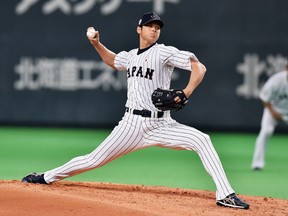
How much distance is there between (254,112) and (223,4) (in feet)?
7.45

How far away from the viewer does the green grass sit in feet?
33.0

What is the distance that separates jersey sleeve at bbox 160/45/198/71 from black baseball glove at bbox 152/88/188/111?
0.28 metres

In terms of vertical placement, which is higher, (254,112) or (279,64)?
(279,64)

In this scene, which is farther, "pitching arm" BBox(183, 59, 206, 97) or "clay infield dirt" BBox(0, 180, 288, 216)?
"pitching arm" BBox(183, 59, 206, 97)

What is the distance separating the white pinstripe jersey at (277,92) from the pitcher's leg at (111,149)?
433 cm

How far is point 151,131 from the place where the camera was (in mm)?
7676

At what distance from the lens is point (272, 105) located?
463 inches

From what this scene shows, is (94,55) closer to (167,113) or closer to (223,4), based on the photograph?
(223,4)

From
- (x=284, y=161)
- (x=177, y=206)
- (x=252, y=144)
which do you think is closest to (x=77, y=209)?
(x=177, y=206)

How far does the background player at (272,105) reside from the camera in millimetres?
11617

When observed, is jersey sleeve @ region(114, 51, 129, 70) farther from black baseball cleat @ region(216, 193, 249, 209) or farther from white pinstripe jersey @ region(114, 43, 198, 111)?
black baseball cleat @ region(216, 193, 249, 209)

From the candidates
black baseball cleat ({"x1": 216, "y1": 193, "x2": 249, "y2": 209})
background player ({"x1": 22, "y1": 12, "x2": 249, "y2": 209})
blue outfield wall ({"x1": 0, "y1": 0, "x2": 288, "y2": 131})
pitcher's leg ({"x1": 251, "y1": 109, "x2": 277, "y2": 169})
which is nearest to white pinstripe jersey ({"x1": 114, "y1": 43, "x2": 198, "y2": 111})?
background player ({"x1": 22, "y1": 12, "x2": 249, "y2": 209})

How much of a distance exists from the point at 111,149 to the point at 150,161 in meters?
4.74

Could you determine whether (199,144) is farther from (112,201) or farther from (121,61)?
(121,61)
